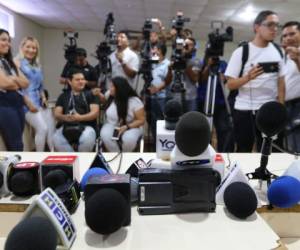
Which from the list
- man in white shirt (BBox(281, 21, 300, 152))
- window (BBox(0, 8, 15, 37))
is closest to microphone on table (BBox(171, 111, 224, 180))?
man in white shirt (BBox(281, 21, 300, 152))

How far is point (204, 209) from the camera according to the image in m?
0.82

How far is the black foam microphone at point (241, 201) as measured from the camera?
2.50ft

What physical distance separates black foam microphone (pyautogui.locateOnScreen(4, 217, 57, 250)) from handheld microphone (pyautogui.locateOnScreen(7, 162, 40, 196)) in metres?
0.36

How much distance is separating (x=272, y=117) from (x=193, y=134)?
322mm

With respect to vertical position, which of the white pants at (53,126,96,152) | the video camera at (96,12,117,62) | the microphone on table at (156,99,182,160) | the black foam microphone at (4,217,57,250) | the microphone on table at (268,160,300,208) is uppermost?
the video camera at (96,12,117,62)

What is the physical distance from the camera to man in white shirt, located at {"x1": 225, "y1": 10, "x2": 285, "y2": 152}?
5.72 feet

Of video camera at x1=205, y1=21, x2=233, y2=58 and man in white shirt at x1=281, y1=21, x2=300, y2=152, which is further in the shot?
video camera at x1=205, y1=21, x2=233, y2=58

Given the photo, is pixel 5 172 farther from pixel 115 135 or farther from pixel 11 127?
pixel 115 135

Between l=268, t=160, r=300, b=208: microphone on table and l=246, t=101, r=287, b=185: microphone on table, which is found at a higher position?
l=246, t=101, r=287, b=185: microphone on table

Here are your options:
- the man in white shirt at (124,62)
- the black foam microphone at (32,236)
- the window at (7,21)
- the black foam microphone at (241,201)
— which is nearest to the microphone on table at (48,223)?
the black foam microphone at (32,236)

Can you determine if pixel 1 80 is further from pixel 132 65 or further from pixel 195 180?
pixel 195 180

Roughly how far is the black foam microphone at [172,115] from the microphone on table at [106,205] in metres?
0.30

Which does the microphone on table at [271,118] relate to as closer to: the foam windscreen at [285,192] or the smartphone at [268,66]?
the foam windscreen at [285,192]

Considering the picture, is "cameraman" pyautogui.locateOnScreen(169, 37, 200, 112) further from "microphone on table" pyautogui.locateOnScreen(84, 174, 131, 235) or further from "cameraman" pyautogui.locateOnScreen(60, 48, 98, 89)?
"microphone on table" pyautogui.locateOnScreen(84, 174, 131, 235)
